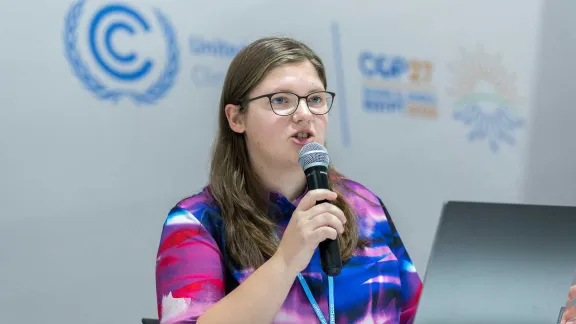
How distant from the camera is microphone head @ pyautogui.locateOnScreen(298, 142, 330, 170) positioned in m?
1.23

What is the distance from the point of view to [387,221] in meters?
1.59

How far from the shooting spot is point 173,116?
2.27 meters

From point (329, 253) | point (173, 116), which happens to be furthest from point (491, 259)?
point (173, 116)

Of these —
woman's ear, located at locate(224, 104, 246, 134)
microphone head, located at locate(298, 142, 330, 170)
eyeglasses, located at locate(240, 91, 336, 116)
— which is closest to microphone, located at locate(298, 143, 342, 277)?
microphone head, located at locate(298, 142, 330, 170)

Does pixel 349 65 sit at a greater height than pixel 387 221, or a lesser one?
greater

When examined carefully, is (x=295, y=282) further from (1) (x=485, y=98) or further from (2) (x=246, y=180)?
(1) (x=485, y=98)

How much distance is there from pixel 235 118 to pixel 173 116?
33.0 inches

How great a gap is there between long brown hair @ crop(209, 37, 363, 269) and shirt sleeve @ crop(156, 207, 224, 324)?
64 millimetres

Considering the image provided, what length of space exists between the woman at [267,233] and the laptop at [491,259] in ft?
1.02

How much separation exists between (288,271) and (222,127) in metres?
0.49

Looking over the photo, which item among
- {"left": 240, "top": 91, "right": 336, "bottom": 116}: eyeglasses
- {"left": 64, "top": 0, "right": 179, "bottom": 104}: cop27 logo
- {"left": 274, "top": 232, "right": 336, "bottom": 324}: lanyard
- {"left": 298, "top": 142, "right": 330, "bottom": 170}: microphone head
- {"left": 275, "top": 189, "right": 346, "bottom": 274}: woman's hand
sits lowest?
{"left": 274, "top": 232, "right": 336, "bottom": 324}: lanyard

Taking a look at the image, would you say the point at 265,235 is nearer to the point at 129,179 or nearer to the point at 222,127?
the point at 222,127

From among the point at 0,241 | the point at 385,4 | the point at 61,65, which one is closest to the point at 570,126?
the point at 385,4

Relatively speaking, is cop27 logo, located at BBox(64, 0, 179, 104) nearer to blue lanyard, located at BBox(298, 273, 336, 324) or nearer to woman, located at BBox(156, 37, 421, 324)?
woman, located at BBox(156, 37, 421, 324)
